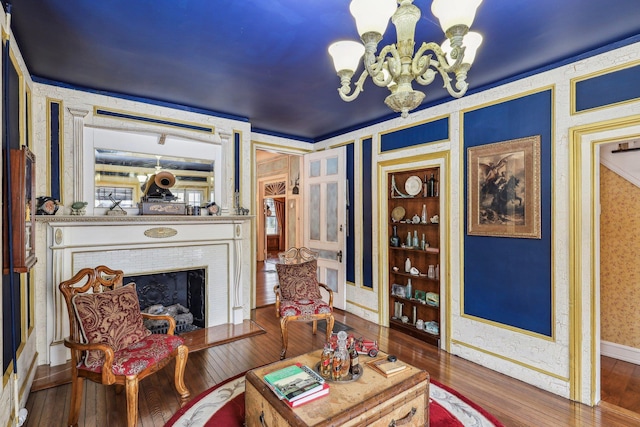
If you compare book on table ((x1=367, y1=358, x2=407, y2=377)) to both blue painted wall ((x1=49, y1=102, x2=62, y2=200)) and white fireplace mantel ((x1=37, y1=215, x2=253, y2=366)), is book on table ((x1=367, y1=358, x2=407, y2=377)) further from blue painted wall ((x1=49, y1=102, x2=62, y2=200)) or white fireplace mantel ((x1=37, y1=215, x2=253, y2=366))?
blue painted wall ((x1=49, y1=102, x2=62, y2=200))

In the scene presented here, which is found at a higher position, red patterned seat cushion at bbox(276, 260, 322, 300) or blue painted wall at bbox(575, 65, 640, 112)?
blue painted wall at bbox(575, 65, 640, 112)

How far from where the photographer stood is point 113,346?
2.26 metres

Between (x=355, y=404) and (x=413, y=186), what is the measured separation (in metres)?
2.77

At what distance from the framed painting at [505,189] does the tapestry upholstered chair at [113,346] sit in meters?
2.85

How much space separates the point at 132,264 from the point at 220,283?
39.1 inches

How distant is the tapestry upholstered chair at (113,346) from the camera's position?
2.07 m

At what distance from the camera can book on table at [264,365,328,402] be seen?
172 cm

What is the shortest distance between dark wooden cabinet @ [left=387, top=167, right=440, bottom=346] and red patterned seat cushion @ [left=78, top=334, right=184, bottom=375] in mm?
2603

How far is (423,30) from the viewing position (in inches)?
83.7

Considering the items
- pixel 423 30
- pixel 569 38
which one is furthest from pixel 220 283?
pixel 569 38

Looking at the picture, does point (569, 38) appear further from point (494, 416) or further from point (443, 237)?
point (494, 416)

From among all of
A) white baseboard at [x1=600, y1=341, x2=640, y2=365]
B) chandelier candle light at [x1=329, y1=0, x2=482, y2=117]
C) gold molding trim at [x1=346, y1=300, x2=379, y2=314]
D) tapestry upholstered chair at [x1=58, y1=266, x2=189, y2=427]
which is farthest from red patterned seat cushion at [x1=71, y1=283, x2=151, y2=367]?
white baseboard at [x1=600, y1=341, x2=640, y2=365]

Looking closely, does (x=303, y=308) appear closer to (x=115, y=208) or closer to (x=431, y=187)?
(x=431, y=187)

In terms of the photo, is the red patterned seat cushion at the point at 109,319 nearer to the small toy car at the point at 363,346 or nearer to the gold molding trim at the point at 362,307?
the small toy car at the point at 363,346
